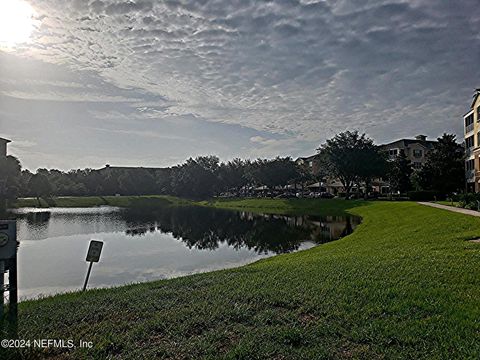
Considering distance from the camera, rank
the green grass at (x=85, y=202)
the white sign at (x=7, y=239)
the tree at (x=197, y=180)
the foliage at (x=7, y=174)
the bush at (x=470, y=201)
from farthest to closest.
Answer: the tree at (x=197, y=180)
the green grass at (x=85, y=202)
the foliage at (x=7, y=174)
the bush at (x=470, y=201)
the white sign at (x=7, y=239)

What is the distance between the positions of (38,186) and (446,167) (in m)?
71.2

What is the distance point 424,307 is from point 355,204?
A: 142 ft

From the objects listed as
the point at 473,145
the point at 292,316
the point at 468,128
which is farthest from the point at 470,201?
the point at 292,316

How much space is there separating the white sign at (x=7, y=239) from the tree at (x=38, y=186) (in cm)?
7951

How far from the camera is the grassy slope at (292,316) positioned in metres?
5.07

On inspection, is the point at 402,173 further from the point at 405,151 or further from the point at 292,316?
the point at 292,316

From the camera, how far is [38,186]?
7606cm

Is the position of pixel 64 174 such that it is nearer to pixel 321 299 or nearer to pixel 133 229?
pixel 133 229

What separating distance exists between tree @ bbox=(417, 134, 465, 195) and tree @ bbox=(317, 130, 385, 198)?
32.4ft

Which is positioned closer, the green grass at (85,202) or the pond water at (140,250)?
the pond water at (140,250)

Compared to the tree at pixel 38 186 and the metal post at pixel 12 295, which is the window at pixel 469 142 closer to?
the metal post at pixel 12 295

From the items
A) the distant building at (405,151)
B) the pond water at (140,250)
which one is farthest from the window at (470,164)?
the distant building at (405,151)

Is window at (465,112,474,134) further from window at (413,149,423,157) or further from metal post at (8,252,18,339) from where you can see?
metal post at (8,252,18,339)

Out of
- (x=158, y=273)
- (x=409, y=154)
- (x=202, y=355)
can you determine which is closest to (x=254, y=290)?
(x=202, y=355)
